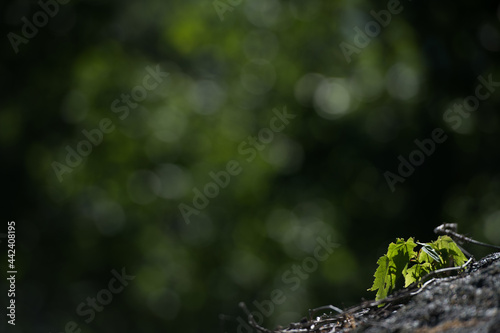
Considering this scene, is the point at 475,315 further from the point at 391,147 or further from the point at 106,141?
the point at 106,141

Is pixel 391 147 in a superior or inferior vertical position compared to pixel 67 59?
superior

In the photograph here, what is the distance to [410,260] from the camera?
2430 millimetres

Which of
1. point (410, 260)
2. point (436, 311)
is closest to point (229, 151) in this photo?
point (410, 260)

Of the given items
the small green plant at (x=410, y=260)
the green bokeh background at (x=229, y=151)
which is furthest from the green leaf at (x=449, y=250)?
the green bokeh background at (x=229, y=151)

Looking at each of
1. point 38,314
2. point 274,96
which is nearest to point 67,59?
point 274,96

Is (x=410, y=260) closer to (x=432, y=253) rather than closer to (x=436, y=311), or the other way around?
(x=432, y=253)

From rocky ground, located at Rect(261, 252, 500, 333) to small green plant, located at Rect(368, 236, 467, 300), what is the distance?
0.19 meters

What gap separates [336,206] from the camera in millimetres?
13500

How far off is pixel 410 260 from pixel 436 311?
721 mm

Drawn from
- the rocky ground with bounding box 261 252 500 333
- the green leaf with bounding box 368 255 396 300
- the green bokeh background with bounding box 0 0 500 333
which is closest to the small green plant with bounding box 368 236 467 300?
the green leaf with bounding box 368 255 396 300

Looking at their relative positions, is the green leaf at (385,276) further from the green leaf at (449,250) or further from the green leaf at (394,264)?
the green leaf at (449,250)

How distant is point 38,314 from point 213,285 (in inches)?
118

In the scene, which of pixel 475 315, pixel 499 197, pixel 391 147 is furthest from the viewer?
pixel 391 147

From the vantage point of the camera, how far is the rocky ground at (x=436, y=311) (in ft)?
5.19
